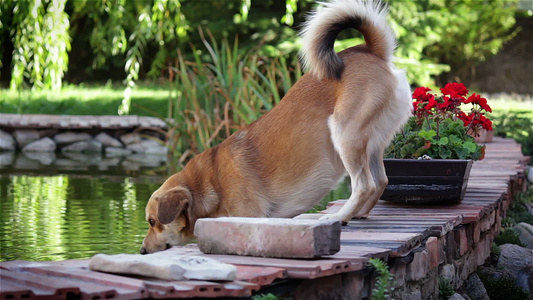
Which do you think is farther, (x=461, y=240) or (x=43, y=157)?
(x=43, y=157)

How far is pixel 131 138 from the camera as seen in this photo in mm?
14414

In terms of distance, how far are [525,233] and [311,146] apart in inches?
105

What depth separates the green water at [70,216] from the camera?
527 centimetres

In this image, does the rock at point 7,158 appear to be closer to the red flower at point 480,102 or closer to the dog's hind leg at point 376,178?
the red flower at point 480,102

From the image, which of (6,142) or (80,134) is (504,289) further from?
(6,142)

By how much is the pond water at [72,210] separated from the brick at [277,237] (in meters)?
1.81

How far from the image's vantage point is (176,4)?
26.8 ft

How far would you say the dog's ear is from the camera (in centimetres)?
420

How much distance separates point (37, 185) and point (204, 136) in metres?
2.28

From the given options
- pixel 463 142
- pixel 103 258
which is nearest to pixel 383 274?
pixel 103 258

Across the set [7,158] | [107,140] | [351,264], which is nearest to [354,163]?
[351,264]

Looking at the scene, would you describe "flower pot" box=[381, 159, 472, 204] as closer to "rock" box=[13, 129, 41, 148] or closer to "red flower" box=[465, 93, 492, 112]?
"red flower" box=[465, 93, 492, 112]

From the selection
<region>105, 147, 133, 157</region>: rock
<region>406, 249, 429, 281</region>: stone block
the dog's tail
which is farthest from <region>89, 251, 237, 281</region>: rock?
<region>105, 147, 133, 157</region>: rock

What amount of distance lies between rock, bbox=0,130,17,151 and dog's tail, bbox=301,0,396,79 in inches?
419
